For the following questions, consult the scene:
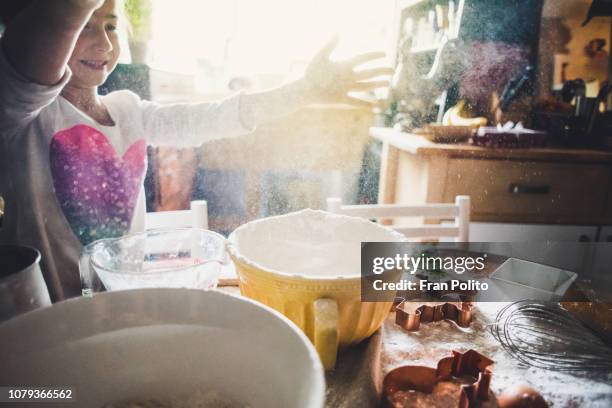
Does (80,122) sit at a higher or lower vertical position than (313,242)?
higher

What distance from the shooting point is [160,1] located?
0.46 metres

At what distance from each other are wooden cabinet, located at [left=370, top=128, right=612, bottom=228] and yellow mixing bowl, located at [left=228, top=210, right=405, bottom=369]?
31 centimetres

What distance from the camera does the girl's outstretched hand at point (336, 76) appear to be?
0.46 meters

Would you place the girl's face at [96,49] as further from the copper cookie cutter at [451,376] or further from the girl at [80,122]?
the copper cookie cutter at [451,376]

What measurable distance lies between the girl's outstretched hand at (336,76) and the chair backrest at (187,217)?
235 millimetres

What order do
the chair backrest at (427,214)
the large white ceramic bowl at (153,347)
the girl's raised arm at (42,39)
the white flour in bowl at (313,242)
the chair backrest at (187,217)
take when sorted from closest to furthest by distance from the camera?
the large white ceramic bowl at (153,347) < the girl's raised arm at (42,39) < the white flour in bowl at (313,242) < the chair backrest at (187,217) < the chair backrest at (427,214)

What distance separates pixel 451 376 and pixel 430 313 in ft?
0.30

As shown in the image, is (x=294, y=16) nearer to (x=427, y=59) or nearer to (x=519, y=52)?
(x=427, y=59)

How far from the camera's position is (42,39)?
0.32 meters

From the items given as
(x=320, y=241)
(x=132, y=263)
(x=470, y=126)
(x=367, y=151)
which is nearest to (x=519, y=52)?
(x=470, y=126)

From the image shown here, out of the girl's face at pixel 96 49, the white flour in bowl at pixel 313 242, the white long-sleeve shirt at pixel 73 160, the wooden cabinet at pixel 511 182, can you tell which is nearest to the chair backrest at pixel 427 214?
the wooden cabinet at pixel 511 182

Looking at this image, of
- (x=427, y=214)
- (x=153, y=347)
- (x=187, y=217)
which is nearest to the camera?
(x=153, y=347)

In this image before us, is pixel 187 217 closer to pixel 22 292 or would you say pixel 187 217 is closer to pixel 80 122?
pixel 80 122

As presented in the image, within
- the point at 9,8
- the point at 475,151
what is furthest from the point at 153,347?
the point at 475,151
